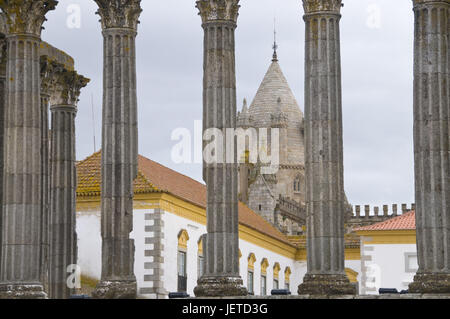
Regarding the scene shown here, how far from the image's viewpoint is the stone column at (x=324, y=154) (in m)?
48.8

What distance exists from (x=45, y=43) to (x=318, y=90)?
16222mm

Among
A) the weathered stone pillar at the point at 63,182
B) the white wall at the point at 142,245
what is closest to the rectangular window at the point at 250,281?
the white wall at the point at 142,245

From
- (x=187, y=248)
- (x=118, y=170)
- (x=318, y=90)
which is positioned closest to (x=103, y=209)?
(x=118, y=170)

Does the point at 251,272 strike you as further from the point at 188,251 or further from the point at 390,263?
the point at 188,251

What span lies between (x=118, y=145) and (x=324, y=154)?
8.63 meters

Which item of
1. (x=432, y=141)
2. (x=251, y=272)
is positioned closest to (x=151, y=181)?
(x=251, y=272)

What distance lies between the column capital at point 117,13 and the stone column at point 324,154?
24.7 ft

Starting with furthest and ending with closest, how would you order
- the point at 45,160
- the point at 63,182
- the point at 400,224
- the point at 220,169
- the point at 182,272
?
the point at 400,224 → the point at 182,272 → the point at 63,182 → the point at 45,160 → the point at 220,169

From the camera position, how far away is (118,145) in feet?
173

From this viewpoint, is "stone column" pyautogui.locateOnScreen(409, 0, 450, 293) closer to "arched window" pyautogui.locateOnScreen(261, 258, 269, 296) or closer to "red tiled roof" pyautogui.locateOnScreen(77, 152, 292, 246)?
"red tiled roof" pyautogui.locateOnScreen(77, 152, 292, 246)

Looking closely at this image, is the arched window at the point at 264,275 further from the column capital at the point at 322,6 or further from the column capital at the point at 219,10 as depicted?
the column capital at the point at 322,6

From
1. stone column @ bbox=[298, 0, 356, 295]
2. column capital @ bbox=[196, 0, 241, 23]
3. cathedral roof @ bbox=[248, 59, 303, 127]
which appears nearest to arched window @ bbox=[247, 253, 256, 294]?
column capital @ bbox=[196, 0, 241, 23]

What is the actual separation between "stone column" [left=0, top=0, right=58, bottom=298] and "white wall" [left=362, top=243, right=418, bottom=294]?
128ft

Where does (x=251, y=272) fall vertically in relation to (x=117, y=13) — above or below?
below
